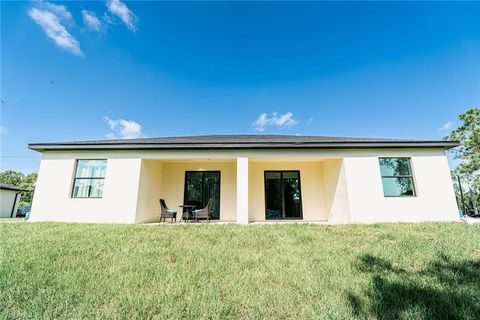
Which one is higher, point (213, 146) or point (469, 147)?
point (469, 147)

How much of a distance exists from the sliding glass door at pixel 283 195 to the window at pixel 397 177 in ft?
12.5

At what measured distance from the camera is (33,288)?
2.84 metres

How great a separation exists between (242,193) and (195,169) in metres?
3.90

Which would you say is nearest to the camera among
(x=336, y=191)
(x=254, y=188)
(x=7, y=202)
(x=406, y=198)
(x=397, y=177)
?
(x=406, y=198)

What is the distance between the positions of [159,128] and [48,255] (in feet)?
Result: 53.7

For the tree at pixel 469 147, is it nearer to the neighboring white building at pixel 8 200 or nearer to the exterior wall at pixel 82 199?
the exterior wall at pixel 82 199

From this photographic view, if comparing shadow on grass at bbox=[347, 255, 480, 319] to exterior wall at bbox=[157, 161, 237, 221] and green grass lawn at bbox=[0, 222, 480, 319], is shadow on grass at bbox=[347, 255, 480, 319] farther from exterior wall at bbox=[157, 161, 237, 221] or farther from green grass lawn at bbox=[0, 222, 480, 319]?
exterior wall at bbox=[157, 161, 237, 221]

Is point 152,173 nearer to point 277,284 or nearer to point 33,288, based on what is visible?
point 33,288

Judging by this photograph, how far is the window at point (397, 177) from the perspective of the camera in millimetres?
8391

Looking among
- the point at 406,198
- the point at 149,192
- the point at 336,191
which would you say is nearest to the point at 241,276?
the point at 336,191

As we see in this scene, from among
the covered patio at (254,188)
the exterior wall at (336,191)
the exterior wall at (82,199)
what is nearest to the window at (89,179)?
the exterior wall at (82,199)

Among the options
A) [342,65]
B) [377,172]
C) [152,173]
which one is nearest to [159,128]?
[152,173]

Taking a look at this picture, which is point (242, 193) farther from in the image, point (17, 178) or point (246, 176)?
point (17, 178)

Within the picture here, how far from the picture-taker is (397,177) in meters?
8.50
